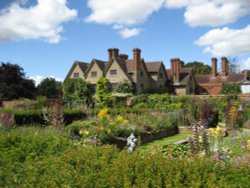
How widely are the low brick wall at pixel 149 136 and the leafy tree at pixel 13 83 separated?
25050mm

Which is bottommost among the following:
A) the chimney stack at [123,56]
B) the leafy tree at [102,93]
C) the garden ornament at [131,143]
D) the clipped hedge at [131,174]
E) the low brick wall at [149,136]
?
the low brick wall at [149,136]

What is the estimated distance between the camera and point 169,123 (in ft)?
54.0

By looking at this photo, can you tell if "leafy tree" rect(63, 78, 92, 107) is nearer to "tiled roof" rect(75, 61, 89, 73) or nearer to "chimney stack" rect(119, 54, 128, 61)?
"tiled roof" rect(75, 61, 89, 73)

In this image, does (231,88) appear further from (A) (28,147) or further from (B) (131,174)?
(B) (131,174)

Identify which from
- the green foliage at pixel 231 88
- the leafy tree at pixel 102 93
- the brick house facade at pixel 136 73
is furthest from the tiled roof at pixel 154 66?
the leafy tree at pixel 102 93

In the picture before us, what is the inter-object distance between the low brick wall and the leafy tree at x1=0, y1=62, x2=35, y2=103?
25050 mm

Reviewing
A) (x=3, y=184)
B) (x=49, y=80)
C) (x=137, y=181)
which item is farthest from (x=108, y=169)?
(x=49, y=80)

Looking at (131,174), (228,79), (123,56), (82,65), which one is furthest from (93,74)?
(131,174)

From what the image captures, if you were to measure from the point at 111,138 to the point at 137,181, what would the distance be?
7337mm

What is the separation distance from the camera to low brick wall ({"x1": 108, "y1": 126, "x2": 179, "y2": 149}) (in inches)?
481

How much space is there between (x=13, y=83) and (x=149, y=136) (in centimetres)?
2741

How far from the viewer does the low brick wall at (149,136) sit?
12.2 metres

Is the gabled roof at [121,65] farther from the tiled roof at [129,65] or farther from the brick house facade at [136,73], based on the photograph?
the tiled roof at [129,65]

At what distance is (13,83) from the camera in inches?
1497
